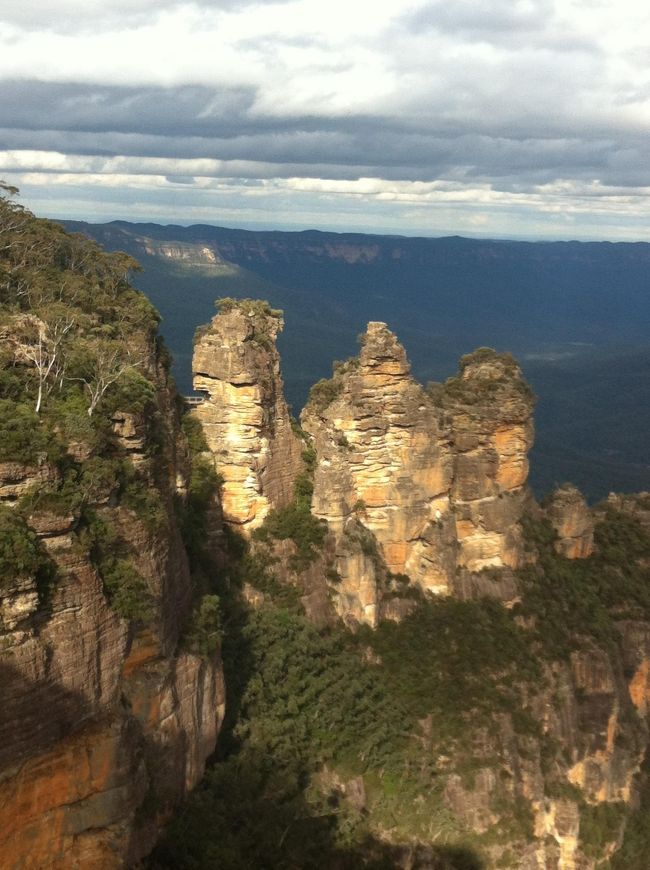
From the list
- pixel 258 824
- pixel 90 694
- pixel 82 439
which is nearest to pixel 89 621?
pixel 90 694

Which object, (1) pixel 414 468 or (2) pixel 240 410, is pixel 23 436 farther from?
(1) pixel 414 468

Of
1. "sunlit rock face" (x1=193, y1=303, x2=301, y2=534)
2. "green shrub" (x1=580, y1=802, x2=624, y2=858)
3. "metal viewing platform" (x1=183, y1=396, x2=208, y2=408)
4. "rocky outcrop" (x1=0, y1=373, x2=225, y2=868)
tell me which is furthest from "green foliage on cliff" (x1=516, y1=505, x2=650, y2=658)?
"rocky outcrop" (x1=0, y1=373, x2=225, y2=868)

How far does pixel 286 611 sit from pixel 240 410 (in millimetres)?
8535

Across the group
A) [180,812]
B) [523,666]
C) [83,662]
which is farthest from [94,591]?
[523,666]

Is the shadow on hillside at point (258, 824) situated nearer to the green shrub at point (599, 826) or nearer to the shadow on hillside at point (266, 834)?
the shadow on hillside at point (266, 834)

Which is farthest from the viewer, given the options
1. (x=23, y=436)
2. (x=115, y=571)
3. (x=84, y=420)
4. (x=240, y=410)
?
(x=240, y=410)

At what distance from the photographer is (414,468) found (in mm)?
36688

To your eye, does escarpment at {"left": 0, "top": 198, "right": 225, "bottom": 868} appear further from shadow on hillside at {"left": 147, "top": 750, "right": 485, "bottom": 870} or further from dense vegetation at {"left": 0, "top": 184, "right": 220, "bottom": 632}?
shadow on hillside at {"left": 147, "top": 750, "right": 485, "bottom": 870}

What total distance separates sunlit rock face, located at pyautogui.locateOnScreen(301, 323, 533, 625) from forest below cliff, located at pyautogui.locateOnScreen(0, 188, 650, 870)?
0.13 metres

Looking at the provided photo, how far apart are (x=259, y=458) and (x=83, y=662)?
665 inches

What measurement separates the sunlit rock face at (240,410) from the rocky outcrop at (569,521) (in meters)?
14.8

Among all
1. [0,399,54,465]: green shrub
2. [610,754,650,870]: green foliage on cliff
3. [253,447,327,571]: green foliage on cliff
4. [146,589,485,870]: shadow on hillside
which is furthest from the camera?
[253,447,327,571]: green foliage on cliff

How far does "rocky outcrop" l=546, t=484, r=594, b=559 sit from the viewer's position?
41.0 meters

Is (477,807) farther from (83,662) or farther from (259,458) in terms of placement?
(83,662)
